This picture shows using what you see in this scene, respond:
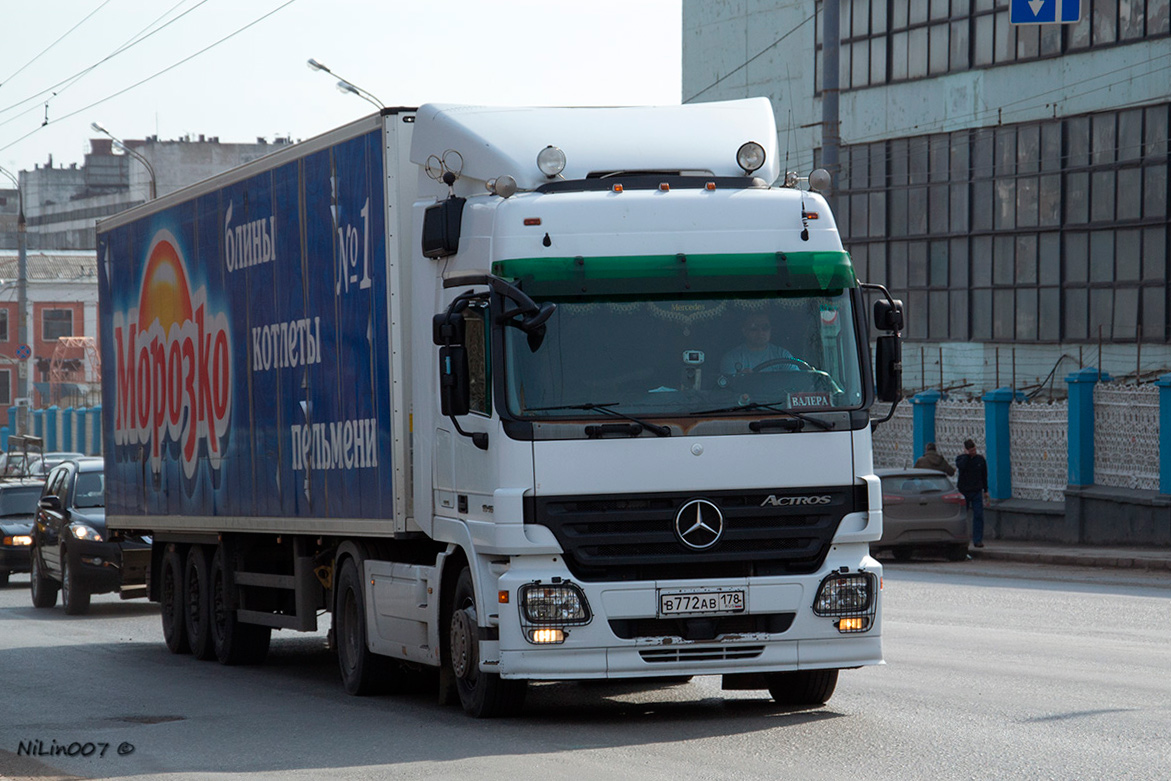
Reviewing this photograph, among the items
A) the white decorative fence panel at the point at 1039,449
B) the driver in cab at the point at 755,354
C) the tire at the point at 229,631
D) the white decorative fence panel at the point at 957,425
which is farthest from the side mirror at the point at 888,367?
the white decorative fence panel at the point at 957,425

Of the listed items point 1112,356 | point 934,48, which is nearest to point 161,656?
point 1112,356

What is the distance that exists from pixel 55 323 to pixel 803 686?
91.2 meters

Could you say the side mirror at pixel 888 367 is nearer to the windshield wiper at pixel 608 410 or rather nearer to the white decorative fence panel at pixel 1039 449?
the windshield wiper at pixel 608 410

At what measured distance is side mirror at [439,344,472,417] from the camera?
992 centimetres

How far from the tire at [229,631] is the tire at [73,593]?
20.6ft

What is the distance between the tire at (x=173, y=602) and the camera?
16.5 m

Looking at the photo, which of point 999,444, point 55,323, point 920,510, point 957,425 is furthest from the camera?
point 55,323

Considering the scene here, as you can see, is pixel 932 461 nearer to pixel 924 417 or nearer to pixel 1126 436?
pixel 1126 436

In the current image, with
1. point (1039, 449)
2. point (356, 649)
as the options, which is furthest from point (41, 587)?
point (1039, 449)

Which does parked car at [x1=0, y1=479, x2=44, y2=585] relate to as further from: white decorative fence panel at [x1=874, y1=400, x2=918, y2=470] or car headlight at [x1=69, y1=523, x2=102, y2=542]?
white decorative fence panel at [x1=874, y1=400, x2=918, y2=470]

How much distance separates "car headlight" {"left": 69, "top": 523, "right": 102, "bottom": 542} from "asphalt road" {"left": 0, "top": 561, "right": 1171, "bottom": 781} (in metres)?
5.30

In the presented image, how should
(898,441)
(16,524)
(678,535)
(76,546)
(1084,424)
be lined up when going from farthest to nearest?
(898,441)
(1084,424)
(16,524)
(76,546)
(678,535)

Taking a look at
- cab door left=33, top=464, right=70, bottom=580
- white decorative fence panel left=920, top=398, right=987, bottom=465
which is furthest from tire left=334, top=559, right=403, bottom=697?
white decorative fence panel left=920, top=398, right=987, bottom=465

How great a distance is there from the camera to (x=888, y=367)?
10383 millimetres
